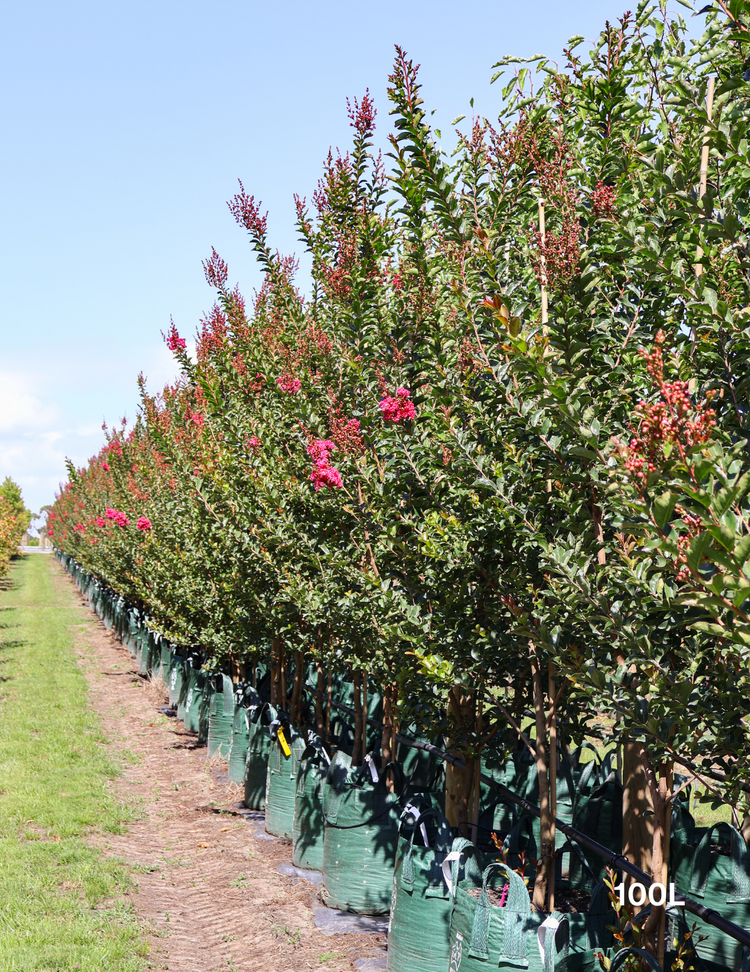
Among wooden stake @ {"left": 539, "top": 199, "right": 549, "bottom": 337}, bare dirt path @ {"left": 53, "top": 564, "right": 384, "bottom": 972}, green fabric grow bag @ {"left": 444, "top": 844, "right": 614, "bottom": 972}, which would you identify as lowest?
bare dirt path @ {"left": 53, "top": 564, "right": 384, "bottom": 972}

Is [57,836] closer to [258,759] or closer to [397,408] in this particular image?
[258,759]

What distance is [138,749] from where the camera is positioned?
10.8m

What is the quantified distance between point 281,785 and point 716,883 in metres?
3.95

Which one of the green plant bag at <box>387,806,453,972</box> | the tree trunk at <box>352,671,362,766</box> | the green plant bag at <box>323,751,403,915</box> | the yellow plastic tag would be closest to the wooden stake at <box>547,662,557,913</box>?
the green plant bag at <box>387,806,453,972</box>

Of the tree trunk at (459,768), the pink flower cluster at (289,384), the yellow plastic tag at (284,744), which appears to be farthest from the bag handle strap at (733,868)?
the pink flower cluster at (289,384)

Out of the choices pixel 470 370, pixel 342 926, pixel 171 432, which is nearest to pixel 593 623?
A: pixel 470 370

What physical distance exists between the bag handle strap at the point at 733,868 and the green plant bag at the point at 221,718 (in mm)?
6185

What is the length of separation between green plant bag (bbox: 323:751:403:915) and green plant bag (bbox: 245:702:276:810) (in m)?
2.18

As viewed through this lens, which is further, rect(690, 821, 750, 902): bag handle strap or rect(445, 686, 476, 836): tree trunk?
rect(445, 686, 476, 836): tree trunk

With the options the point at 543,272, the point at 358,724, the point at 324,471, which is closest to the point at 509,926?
the point at 324,471

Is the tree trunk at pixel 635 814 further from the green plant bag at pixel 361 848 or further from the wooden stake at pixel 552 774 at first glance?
the green plant bag at pixel 361 848

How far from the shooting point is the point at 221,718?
9.62m

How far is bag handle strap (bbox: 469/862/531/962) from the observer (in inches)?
136

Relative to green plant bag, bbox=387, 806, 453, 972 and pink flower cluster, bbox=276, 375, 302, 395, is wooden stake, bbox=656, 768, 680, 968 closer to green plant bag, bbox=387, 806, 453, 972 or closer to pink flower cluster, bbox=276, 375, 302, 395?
green plant bag, bbox=387, 806, 453, 972
